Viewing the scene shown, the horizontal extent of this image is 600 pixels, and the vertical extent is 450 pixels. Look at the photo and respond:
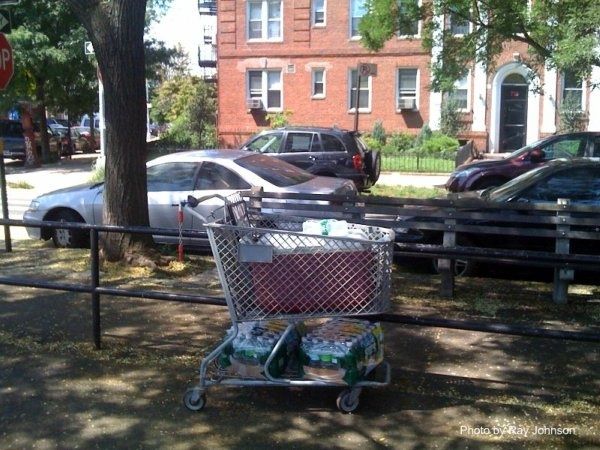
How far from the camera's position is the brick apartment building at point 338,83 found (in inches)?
1277

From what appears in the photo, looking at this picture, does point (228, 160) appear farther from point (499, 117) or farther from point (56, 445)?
point (499, 117)

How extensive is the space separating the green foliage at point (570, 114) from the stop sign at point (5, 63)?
2505 cm

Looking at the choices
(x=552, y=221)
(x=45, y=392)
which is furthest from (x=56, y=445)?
(x=552, y=221)

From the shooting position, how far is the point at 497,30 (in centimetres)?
1597

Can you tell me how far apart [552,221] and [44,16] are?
76.1 ft

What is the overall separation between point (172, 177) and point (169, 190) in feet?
0.80

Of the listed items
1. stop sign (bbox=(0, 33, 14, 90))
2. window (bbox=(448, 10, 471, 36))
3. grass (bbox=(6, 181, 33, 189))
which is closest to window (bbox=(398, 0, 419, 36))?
window (bbox=(448, 10, 471, 36))

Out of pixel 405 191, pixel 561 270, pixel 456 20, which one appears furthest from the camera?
pixel 405 191

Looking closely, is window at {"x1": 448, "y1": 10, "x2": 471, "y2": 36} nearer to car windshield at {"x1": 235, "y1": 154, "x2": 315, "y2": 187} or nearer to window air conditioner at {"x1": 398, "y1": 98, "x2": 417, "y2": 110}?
car windshield at {"x1": 235, "y1": 154, "x2": 315, "y2": 187}

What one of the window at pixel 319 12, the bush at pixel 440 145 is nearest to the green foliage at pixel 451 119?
the bush at pixel 440 145

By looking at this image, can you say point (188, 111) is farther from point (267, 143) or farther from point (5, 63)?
point (5, 63)

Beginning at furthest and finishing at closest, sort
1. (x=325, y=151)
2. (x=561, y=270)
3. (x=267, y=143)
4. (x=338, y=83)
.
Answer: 1. (x=338, y=83)
2. (x=267, y=143)
3. (x=325, y=151)
4. (x=561, y=270)

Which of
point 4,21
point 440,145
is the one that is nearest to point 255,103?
point 440,145

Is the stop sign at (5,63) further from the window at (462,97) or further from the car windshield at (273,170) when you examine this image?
the window at (462,97)
